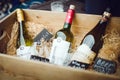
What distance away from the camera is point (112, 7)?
3.47 ft

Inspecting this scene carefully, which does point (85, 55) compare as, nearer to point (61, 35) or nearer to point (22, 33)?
point (61, 35)

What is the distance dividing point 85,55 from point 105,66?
4.1 inches

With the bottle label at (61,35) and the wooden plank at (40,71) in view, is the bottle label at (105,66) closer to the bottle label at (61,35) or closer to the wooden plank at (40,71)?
the wooden plank at (40,71)

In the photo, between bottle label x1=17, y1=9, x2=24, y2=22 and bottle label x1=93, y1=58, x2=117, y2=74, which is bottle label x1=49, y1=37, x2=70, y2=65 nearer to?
bottle label x1=93, y1=58, x2=117, y2=74

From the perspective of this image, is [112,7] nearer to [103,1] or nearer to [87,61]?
[103,1]

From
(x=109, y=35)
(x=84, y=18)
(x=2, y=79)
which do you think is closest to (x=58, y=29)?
(x=84, y=18)

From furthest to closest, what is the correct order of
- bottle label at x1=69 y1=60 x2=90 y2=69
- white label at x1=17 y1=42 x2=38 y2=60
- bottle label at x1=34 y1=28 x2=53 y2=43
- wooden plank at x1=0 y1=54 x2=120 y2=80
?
bottle label at x1=34 y1=28 x2=53 y2=43 → white label at x1=17 y1=42 x2=38 y2=60 → bottle label at x1=69 y1=60 x2=90 y2=69 → wooden plank at x1=0 y1=54 x2=120 y2=80

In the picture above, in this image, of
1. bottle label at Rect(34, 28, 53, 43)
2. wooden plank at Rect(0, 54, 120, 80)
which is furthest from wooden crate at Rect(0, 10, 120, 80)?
bottle label at Rect(34, 28, 53, 43)

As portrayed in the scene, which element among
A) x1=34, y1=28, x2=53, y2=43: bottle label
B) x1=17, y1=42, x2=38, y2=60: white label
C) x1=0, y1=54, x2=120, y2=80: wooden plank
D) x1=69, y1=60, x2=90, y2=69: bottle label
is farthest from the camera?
x1=34, y1=28, x2=53, y2=43: bottle label

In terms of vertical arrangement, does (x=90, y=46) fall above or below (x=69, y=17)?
below

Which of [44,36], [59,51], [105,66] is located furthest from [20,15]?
[105,66]

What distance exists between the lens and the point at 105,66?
753 millimetres

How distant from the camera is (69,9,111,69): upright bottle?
32.6 inches

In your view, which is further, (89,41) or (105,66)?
(89,41)
